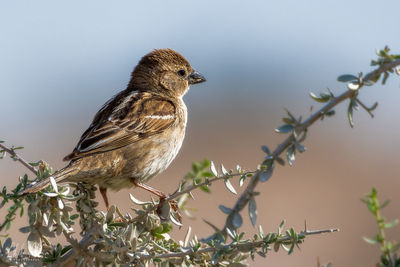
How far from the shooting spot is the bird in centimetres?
525

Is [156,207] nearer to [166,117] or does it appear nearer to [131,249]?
[131,249]

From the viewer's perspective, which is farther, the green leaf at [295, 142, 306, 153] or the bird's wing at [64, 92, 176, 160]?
the bird's wing at [64, 92, 176, 160]

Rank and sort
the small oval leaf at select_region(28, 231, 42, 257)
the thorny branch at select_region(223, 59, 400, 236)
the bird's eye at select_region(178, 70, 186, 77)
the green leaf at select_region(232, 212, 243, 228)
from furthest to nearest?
the bird's eye at select_region(178, 70, 186, 77) < the small oval leaf at select_region(28, 231, 42, 257) < the green leaf at select_region(232, 212, 243, 228) < the thorny branch at select_region(223, 59, 400, 236)

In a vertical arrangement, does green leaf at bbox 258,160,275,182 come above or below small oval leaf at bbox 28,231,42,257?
above

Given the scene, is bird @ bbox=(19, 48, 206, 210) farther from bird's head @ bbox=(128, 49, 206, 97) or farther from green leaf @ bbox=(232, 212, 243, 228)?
green leaf @ bbox=(232, 212, 243, 228)

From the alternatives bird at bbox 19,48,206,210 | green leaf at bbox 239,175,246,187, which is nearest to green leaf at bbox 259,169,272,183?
green leaf at bbox 239,175,246,187

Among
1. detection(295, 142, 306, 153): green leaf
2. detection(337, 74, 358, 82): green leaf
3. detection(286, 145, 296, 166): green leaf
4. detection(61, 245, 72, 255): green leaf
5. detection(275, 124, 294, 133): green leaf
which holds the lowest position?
detection(61, 245, 72, 255): green leaf

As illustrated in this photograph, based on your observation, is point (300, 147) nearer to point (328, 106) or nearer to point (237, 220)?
point (328, 106)

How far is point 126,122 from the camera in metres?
5.92

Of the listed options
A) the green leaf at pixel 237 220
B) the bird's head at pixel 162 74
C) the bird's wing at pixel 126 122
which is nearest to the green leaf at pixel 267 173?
the green leaf at pixel 237 220

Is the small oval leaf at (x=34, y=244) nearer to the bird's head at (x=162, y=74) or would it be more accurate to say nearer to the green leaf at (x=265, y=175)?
the green leaf at (x=265, y=175)

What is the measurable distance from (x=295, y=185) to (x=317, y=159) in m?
4.01

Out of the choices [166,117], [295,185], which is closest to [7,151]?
[166,117]

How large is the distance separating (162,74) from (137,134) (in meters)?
1.37
